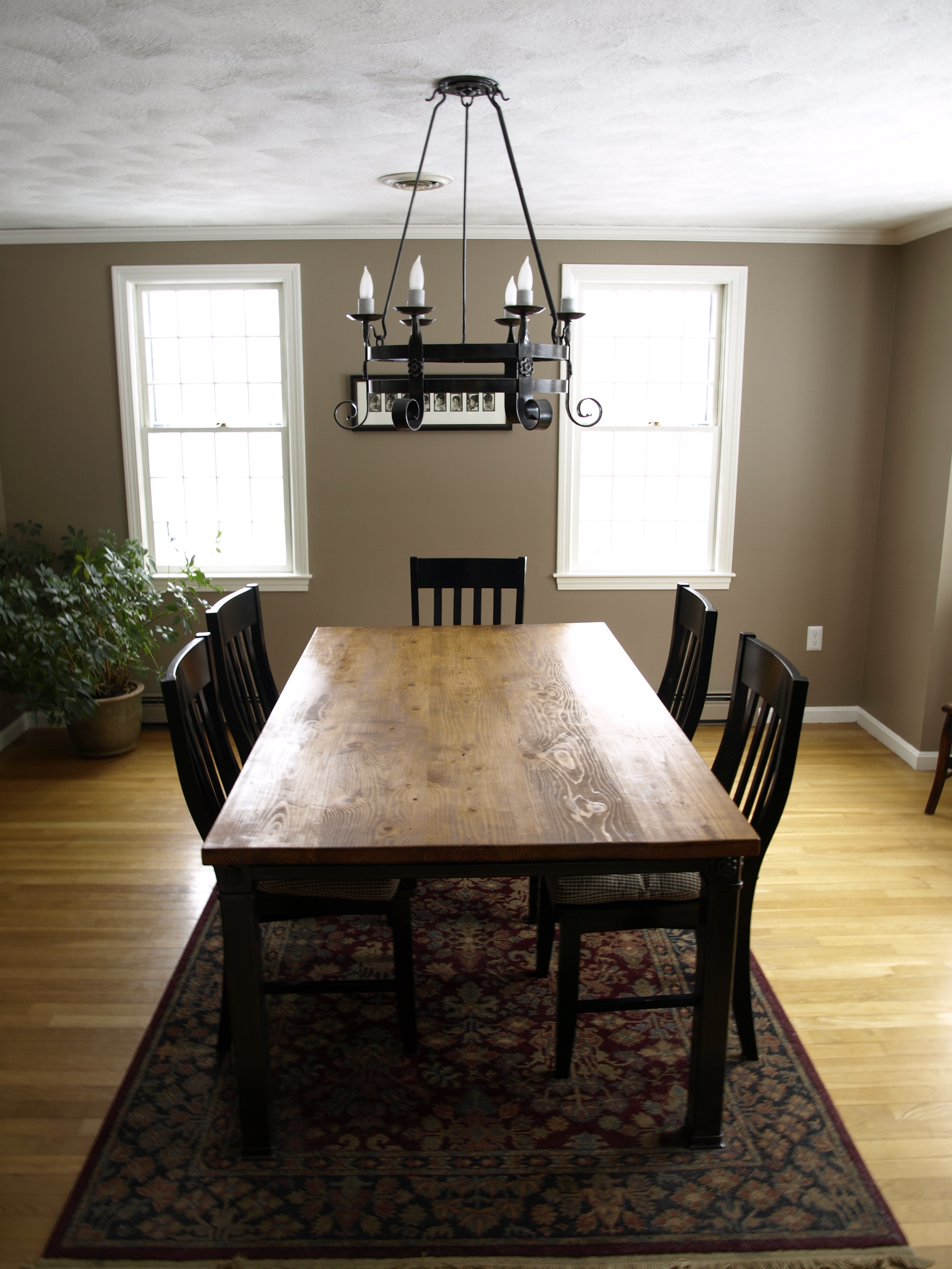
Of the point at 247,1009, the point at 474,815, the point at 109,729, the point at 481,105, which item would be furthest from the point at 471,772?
the point at 109,729

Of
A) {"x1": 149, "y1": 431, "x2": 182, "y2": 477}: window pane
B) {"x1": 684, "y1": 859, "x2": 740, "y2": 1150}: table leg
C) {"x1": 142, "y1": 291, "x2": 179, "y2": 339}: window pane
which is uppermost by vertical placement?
{"x1": 142, "y1": 291, "x2": 179, "y2": 339}: window pane

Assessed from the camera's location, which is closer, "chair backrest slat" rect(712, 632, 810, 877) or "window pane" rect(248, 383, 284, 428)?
"chair backrest slat" rect(712, 632, 810, 877)

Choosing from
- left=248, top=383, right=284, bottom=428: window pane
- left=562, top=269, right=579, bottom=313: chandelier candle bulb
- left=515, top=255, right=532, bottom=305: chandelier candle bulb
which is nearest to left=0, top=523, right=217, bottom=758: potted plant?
left=248, top=383, right=284, bottom=428: window pane

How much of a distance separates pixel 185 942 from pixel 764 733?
1806 millimetres

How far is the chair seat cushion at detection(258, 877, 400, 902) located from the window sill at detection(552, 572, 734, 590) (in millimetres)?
2707

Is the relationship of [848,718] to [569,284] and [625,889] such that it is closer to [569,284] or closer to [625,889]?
[569,284]

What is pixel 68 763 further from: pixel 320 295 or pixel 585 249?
pixel 585 249

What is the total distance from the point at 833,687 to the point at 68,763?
12.3ft

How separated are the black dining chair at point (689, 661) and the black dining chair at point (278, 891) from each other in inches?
38.7

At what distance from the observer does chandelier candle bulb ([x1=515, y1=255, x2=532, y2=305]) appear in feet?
6.44

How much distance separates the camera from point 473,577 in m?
3.65

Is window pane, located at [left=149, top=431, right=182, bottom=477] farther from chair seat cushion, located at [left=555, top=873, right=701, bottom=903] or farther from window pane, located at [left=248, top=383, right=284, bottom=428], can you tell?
chair seat cushion, located at [left=555, top=873, right=701, bottom=903]

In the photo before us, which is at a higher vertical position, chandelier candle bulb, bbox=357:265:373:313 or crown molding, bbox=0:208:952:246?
crown molding, bbox=0:208:952:246

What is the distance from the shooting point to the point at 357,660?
3.07 metres
